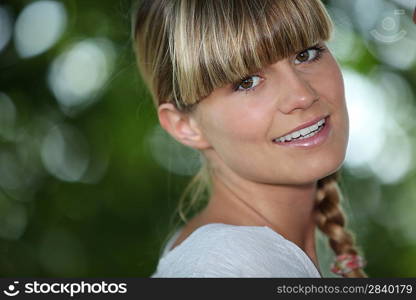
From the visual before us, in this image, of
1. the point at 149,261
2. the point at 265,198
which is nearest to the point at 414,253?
the point at 149,261

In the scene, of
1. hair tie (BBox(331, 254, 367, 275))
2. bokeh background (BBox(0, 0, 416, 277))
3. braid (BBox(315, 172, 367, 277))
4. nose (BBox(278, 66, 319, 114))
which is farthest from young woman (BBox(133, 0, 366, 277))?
bokeh background (BBox(0, 0, 416, 277))

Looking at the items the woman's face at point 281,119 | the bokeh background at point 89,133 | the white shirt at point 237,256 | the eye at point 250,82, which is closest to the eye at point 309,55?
the woman's face at point 281,119

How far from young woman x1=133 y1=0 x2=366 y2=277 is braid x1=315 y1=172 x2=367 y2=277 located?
31 centimetres

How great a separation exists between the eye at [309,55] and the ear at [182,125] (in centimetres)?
36

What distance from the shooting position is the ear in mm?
1732

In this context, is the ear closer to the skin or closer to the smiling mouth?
the skin

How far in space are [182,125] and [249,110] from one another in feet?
0.95

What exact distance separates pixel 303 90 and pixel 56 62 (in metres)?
2.17

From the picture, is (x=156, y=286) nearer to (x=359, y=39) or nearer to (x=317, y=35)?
(x=317, y=35)

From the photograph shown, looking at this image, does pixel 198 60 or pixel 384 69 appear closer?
pixel 198 60

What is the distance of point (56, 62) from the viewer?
334 centimetres

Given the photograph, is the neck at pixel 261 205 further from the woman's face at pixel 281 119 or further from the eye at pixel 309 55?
the eye at pixel 309 55

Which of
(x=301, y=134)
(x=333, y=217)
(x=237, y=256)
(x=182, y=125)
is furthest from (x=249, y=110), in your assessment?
(x=333, y=217)

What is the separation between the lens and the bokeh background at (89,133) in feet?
10.8
